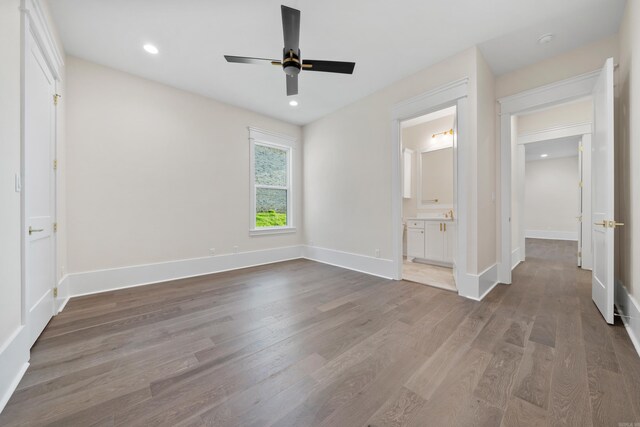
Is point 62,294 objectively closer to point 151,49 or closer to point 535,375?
point 151,49

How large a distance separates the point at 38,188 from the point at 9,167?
813 mm

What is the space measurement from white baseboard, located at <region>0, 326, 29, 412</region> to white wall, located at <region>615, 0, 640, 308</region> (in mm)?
4052

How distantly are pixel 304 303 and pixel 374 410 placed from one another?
4.92ft

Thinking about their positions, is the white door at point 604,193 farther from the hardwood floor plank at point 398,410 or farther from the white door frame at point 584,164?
the hardwood floor plank at point 398,410

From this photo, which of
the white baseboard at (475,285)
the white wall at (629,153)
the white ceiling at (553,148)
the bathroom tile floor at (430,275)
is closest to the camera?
the white wall at (629,153)

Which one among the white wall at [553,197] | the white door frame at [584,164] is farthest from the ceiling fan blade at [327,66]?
the white wall at [553,197]

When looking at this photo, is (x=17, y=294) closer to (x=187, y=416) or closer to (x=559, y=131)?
(x=187, y=416)

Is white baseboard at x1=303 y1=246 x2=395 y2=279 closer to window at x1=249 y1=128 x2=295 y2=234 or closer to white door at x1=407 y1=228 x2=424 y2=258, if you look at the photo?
window at x1=249 y1=128 x2=295 y2=234

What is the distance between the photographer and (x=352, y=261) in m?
4.16

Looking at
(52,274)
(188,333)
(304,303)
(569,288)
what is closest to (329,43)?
(304,303)

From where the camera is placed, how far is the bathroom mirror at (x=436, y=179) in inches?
187

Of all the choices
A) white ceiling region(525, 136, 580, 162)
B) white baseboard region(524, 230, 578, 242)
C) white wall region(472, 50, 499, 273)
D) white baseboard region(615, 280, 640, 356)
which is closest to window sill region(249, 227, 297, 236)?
white wall region(472, 50, 499, 273)

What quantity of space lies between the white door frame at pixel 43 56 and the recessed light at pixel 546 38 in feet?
14.7

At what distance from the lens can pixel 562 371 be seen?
59.2 inches
